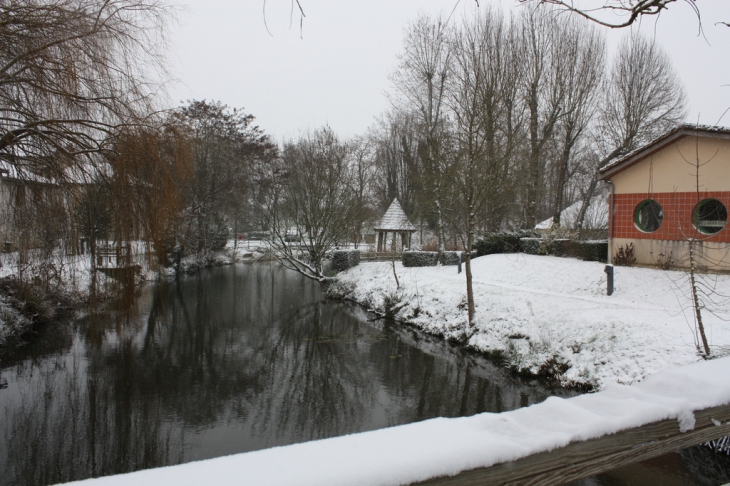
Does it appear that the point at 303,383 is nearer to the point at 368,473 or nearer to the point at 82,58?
the point at 82,58

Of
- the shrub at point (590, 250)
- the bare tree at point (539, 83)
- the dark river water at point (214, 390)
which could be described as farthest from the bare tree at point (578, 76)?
the dark river water at point (214, 390)

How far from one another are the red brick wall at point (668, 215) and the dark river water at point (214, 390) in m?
6.97

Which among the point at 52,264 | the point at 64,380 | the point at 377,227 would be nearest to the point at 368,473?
the point at 52,264

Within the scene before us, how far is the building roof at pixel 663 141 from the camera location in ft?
37.4

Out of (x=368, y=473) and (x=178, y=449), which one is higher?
(x=368, y=473)

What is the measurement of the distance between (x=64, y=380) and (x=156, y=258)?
419 cm

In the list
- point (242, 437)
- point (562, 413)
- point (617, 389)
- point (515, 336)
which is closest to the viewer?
point (562, 413)

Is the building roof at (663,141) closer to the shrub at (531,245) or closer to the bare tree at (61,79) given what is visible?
the shrub at (531,245)

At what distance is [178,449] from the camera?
637 cm

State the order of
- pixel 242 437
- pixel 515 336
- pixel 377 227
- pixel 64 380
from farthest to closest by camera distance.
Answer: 1. pixel 377 227
2. pixel 515 336
3. pixel 64 380
4. pixel 242 437

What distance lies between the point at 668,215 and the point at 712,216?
0.99m

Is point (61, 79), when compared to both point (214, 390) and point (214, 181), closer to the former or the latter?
point (214, 390)

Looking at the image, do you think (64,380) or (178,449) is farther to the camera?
(64,380)

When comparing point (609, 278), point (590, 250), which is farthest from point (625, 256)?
point (609, 278)
